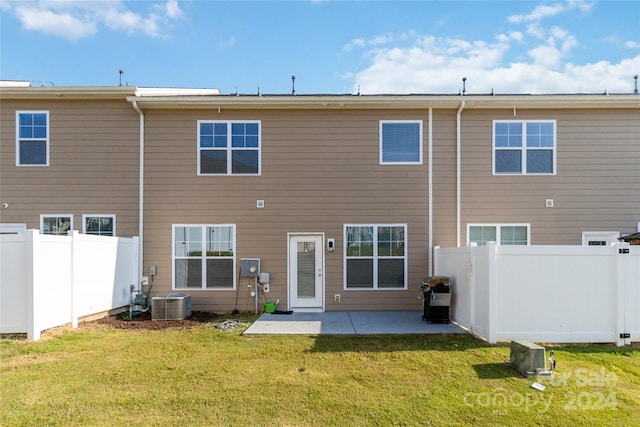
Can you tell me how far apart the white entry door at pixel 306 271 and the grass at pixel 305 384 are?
2658 mm

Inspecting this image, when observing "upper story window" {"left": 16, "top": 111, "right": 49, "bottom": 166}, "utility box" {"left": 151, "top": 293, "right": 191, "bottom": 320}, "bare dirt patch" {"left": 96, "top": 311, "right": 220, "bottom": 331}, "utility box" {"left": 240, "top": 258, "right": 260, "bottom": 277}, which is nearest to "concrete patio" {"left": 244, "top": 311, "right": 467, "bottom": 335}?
"utility box" {"left": 240, "top": 258, "right": 260, "bottom": 277}

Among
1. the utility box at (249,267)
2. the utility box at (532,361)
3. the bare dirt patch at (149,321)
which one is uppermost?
the utility box at (249,267)

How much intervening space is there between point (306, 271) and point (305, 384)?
4.58 metres

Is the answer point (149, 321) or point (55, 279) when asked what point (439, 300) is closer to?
point (149, 321)

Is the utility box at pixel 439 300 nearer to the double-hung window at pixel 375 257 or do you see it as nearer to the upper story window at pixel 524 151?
the double-hung window at pixel 375 257

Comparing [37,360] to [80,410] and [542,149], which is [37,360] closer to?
[80,410]

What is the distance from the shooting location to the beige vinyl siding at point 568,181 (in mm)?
8711

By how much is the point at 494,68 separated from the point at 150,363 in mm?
10720

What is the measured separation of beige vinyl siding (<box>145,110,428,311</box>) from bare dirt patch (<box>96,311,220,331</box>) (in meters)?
0.64

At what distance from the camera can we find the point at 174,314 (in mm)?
7789

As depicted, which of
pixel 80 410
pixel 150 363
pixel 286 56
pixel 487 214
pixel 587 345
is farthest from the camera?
pixel 286 56

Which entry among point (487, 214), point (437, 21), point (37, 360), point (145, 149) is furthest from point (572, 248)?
point (145, 149)

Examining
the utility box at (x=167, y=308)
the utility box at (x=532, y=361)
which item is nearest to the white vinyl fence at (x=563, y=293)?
the utility box at (x=532, y=361)

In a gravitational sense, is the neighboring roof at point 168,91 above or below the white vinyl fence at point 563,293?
above
